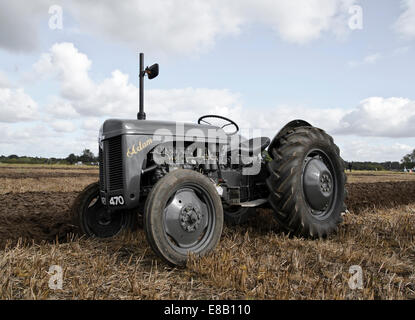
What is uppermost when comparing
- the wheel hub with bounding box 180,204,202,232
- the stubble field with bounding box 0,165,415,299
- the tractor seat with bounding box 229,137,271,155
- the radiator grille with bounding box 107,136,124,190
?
the tractor seat with bounding box 229,137,271,155

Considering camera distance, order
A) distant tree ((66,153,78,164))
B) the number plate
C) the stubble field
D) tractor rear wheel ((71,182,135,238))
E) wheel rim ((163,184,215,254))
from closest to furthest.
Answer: the stubble field < wheel rim ((163,184,215,254)) < the number plate < tractor rear wheel ((71,182,135,238)) < distant tree ((66,153,78,164))

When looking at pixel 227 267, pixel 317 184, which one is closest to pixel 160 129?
pixel 227 267

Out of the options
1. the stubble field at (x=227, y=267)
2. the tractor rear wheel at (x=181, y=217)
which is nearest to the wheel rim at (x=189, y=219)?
the tractor rear wheel at (x=181, y=217)

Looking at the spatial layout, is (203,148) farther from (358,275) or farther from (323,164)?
(358,275)

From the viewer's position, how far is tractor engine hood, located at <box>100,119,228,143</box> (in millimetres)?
3922

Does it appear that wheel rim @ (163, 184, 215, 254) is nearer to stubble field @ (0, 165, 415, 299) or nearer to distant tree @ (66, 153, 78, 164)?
stubble field @ (0, 165, 415, 299)

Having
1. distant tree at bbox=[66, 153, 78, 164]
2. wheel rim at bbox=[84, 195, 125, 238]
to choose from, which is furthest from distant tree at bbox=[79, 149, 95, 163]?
wheel rim at bbox=[84, 195, 125, 238]

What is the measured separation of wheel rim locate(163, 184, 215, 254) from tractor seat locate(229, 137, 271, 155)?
1.37m

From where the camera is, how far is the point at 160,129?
408 centimetres

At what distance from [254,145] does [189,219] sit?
187 cm

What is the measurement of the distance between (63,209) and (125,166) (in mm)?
3925

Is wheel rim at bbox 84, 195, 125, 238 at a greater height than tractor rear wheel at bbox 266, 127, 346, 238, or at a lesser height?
lesser

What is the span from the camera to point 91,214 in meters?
4.77

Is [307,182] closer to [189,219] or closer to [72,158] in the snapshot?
[189,219]
